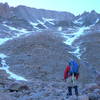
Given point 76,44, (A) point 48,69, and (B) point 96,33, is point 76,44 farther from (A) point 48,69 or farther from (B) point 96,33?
(A) point 48,69

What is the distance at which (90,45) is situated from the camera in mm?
75312

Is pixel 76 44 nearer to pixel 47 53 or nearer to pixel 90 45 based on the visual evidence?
pixel 90 45

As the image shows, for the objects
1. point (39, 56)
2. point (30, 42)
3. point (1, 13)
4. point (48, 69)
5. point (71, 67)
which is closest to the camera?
point (71, 67)

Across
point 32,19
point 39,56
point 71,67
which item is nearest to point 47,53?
point 39,56

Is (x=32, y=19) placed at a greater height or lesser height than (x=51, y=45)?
greater

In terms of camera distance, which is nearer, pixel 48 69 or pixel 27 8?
pixel 48 69

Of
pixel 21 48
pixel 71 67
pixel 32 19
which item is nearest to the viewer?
pixel 71 67

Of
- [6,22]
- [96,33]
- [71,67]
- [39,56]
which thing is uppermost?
[6,22]

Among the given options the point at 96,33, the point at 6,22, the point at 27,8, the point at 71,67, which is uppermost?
the point at 27,8

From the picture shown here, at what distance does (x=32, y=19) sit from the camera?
181m

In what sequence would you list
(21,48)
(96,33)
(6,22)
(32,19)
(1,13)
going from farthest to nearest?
(32,19) < (1,13) < (6,22) < (96,33) < (21,48)

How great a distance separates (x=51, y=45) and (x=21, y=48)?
6.92 metres

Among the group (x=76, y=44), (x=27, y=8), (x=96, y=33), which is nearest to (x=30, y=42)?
(x=76, y=44)

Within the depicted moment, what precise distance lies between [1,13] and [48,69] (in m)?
101
